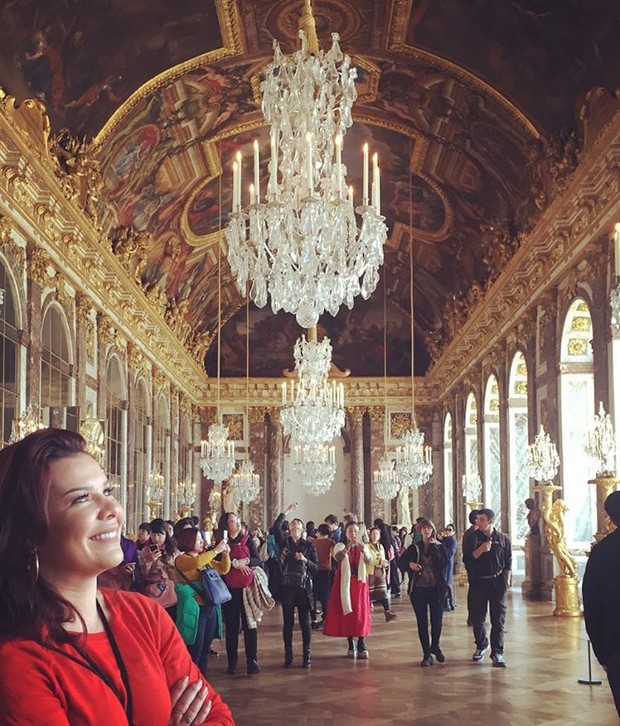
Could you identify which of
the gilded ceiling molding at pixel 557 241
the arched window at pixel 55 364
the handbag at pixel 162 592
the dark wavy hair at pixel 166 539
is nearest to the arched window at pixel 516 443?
the gilded ceiling molding at pixel 557 241

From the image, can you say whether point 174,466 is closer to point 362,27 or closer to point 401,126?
point 401,126

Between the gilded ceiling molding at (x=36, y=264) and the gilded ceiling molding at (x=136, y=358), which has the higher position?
the gilded ceiling molding at (x=36, y=264)

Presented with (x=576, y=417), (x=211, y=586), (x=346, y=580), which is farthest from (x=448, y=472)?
(x=211, y=586)

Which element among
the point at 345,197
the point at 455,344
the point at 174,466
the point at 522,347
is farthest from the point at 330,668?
the point at 174,466

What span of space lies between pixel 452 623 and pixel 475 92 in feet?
29.0

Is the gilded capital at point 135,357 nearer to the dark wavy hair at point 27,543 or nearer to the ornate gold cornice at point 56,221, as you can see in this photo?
the ornate gold cornice at point 56,221

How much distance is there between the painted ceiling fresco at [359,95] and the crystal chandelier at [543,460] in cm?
401

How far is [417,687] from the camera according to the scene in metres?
8.39

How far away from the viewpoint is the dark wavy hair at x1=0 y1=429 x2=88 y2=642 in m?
1.71

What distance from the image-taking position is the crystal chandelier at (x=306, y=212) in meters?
7.99

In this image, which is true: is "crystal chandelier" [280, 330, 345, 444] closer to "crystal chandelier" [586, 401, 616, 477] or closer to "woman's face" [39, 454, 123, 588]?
"crystal chandelier" [586, 401, 616, 477]

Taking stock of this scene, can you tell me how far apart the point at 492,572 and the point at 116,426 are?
12.4 m

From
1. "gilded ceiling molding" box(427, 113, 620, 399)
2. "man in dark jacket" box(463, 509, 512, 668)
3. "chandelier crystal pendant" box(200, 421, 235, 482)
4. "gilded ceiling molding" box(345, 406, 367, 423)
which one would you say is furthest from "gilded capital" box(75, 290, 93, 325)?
"gilded ceiling molding" box(345, 406, 367, 423)

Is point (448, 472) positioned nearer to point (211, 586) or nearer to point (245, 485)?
point (245, 485)
